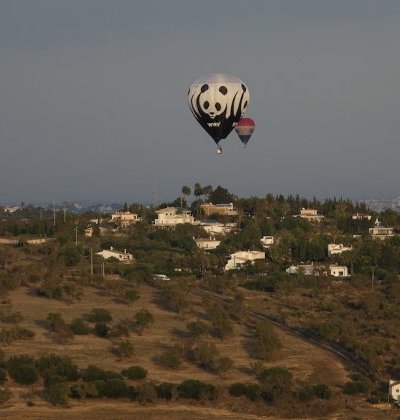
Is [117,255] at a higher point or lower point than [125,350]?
higher

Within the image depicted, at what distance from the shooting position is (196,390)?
38.5 m

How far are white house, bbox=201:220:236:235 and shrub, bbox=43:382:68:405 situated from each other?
50436 millimetres

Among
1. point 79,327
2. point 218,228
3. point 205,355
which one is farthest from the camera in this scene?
point 218,228

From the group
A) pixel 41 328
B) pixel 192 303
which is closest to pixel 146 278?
pixel 192 303

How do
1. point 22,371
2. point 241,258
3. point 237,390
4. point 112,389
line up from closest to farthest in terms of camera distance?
point 112,389, point 237,390, point 22,371, point 241,258

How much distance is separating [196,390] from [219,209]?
211 feet

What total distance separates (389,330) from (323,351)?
19.1ft

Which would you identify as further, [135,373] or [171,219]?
[171,219]

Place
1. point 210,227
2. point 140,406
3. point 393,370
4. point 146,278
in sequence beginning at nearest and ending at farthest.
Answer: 1. point 140,406
2. point 393,370
3. point 146,278
4. point 210,227

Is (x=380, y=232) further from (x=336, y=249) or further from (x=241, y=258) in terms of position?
(x=241, y=258)

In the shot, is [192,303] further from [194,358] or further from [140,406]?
[140,406]

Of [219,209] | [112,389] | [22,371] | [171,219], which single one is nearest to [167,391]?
[112,389]

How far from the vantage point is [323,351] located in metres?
46.0

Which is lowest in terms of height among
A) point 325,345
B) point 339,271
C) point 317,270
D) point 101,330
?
point 325,345
